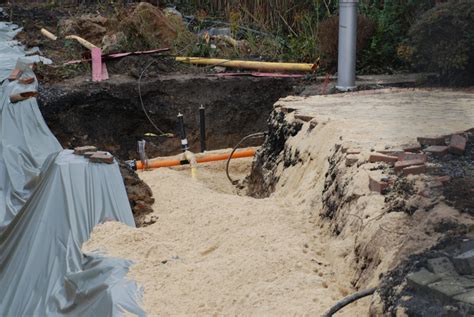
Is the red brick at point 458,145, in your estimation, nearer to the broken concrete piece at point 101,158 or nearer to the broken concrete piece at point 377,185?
the broken concrete piece at point 377,185

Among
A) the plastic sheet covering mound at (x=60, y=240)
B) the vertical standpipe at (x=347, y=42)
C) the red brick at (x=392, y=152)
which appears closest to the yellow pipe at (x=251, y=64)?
the vertical standpipe at (x=347, y=42)

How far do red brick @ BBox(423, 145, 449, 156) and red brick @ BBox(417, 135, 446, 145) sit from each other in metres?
0.12

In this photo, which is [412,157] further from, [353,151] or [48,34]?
[48,34]

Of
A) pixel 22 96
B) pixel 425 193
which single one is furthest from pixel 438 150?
pixel 22 96

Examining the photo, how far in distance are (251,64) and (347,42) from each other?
252 cm

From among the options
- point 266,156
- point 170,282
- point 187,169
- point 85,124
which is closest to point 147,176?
point 187,169

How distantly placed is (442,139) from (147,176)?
3.64 meters

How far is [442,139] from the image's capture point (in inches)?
176

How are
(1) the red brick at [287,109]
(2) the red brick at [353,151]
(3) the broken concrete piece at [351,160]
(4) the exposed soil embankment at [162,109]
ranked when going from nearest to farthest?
1. (3) the broken concrete piece at [351,160]
2. (2) the red brick at [353,151]
3. (1) the red brick at [287,109]
4. (4) the exposed soil embankment at [162,109]

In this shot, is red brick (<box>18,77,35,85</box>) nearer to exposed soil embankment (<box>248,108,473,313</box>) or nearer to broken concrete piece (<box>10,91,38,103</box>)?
broken concrete piece (<box>10,91,38,103</box>)

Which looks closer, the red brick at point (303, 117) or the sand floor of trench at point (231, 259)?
the sand floor of trench at point (231, 259)

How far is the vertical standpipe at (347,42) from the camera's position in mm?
7887

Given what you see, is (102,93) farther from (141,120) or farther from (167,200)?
(167,200)

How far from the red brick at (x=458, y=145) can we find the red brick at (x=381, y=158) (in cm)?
40
